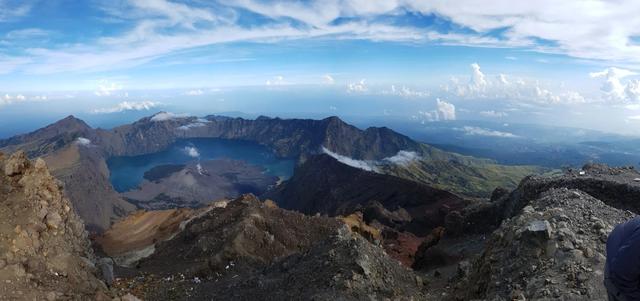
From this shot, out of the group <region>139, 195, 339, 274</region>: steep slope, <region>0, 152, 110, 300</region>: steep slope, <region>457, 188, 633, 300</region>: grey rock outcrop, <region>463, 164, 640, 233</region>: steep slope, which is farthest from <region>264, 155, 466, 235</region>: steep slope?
<region>0, 152, 110, 300</region>: steep slope

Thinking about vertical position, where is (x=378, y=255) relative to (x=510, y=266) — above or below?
below

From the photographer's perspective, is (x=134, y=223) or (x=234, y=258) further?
(x=134, y=223)

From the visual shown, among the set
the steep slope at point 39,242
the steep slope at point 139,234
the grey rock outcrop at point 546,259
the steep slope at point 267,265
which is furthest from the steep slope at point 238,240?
the grey rock outcrop at point 546,259

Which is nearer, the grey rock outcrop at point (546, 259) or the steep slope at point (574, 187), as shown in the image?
the grey rock outcrop at point (546, 259)

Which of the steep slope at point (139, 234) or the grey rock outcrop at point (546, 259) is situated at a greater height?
the grey rock outcrop at point (546, 259)

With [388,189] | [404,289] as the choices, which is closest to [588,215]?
[404,289]

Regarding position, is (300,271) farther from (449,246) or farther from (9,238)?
(449,246)

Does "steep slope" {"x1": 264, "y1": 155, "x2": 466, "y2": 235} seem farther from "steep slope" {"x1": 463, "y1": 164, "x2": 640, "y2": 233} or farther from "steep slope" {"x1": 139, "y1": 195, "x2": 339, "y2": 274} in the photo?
"steep slope" {"x1": 463, "y1": 164, "x2": 640, "y2": 233}

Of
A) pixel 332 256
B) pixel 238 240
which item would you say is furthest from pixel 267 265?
pixel 332 256

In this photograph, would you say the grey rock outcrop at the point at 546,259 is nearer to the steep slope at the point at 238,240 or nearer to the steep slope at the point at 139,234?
the steep slope at the point at 238,240
